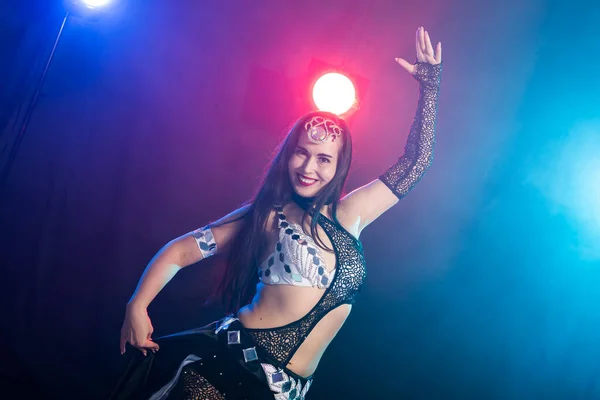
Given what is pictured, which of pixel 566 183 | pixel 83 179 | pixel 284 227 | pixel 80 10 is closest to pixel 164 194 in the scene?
pixel 83 179

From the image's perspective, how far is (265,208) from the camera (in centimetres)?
184

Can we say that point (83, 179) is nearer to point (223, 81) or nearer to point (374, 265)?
point (223, 81)

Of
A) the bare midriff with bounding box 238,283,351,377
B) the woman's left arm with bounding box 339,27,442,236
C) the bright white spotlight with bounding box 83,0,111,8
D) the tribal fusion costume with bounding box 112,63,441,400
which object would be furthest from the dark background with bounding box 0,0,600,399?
the bare midriff with bounding box 238,283,351,377

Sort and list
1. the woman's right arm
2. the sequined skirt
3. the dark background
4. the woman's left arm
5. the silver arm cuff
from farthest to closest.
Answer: the dark background
the woman's left arm
the silver arm cuff
the woman's right arm
the sequined skirt

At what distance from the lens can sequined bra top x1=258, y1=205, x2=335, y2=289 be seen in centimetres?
167

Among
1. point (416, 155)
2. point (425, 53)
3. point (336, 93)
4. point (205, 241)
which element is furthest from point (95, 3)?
point (416, 155)

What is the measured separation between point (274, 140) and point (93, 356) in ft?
A: 4.92

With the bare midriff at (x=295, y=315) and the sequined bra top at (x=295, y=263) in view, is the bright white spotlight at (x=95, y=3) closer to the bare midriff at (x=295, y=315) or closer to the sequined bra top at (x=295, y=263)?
the sequined bra top at (x=295, y=263)

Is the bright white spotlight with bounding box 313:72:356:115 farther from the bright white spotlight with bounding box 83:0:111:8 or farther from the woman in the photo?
the bright white spotlight with bounding box 83:0:111:8

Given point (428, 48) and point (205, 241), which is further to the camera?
point (428, 48)

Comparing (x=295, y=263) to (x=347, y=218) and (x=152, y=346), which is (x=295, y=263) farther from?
(x=152, y=346)

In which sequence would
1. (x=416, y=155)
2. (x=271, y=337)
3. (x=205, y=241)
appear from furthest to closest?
1. (x=416, y=155)
2. (x=205, y=241)
3. (x=271, y=337)

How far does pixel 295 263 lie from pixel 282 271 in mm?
63

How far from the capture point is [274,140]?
235 cm
